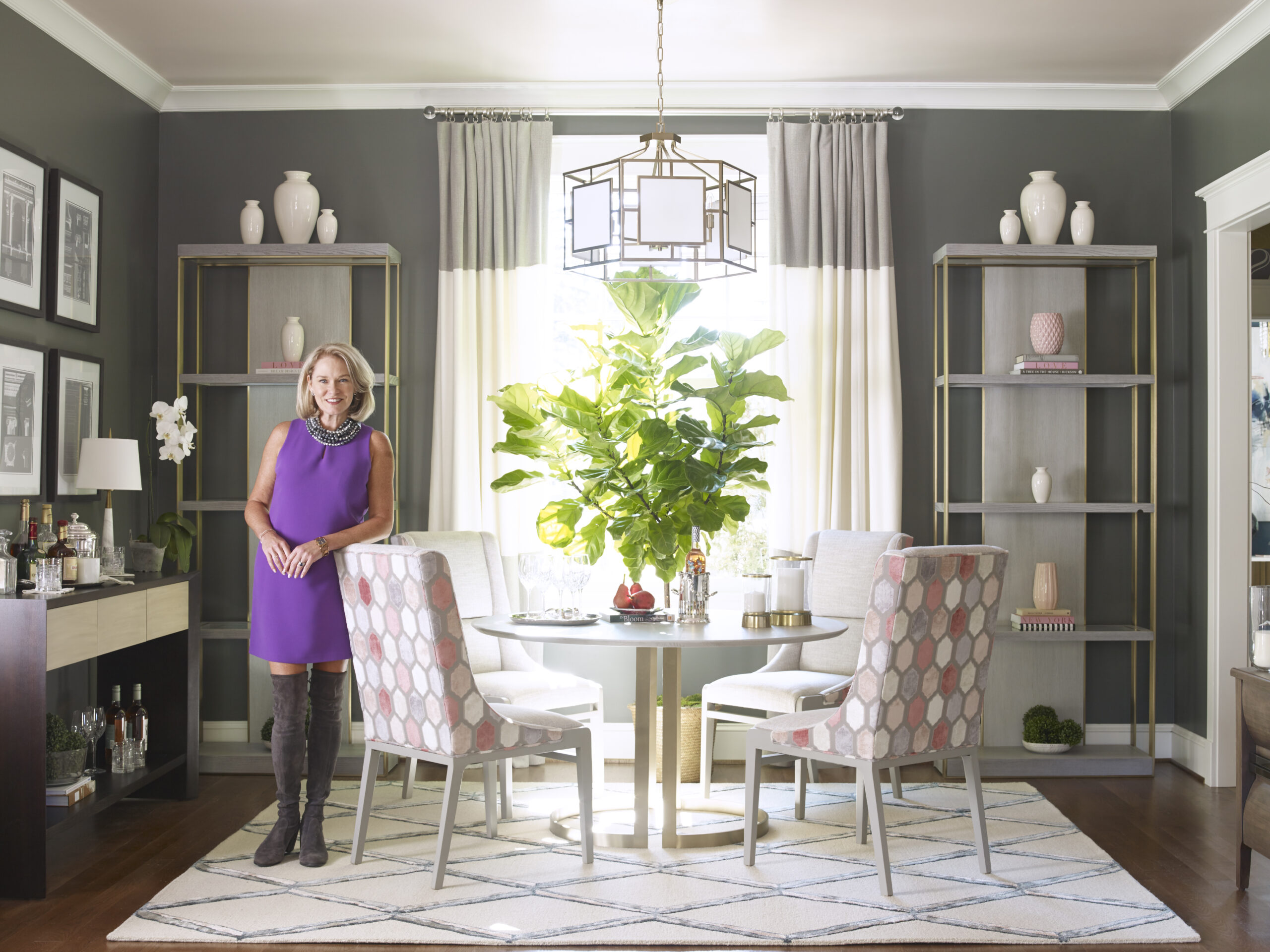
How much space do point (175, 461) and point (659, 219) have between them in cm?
223

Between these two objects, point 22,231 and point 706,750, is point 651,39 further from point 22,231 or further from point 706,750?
point 706,750

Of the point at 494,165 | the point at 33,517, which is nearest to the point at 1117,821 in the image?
the point at 494,165

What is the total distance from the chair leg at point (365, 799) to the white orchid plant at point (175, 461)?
135cm

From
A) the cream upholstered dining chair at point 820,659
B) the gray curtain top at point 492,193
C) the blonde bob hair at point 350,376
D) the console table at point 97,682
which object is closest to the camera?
the console table at point 97,682

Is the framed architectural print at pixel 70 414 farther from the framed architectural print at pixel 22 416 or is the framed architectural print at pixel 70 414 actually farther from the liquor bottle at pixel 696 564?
the liquor bottle at pixel 696 564

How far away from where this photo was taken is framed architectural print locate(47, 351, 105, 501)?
3.85 metres

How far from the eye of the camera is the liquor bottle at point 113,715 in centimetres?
369

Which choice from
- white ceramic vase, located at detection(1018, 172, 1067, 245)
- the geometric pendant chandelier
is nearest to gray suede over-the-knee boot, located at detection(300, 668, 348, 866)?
the geometric pendant chandelier

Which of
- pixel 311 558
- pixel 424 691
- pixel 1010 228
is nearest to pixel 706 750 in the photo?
pixel 424 691

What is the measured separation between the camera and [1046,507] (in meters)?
4.42

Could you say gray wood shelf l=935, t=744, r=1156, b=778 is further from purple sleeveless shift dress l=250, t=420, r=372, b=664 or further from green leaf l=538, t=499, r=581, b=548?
purple sleeveless shift dress l=250, t=420, r=372, b=664

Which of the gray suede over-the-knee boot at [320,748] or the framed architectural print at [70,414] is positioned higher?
the framed architectural print at [70,414]

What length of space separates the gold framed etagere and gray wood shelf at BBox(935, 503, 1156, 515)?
0.06 metres

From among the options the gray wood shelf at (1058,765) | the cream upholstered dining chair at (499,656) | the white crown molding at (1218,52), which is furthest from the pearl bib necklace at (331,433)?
the white crown molding at (1218,52)
